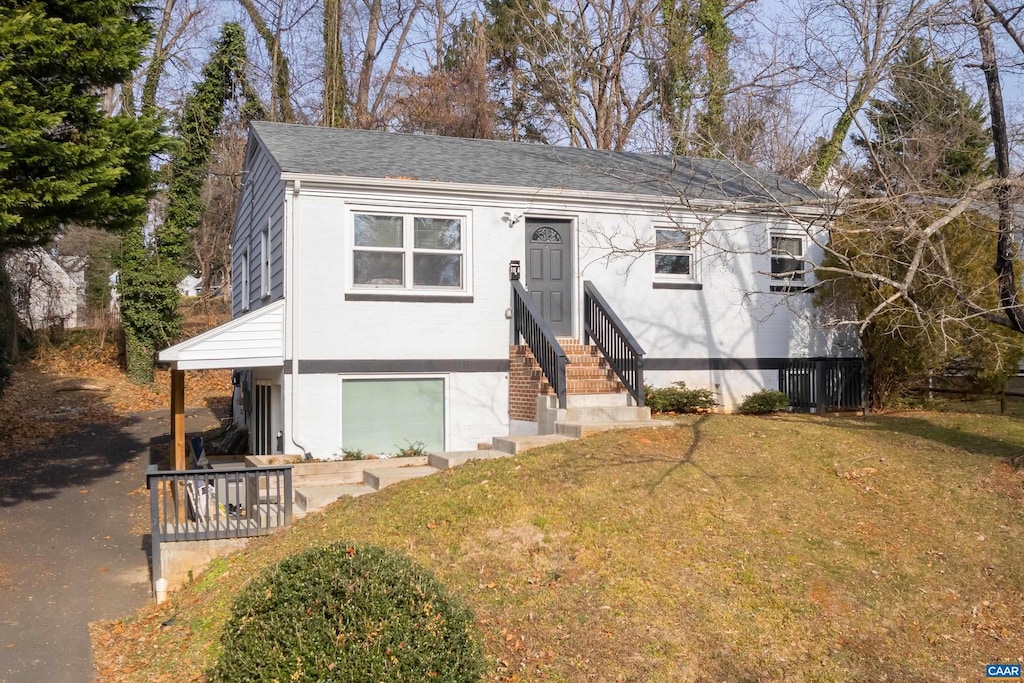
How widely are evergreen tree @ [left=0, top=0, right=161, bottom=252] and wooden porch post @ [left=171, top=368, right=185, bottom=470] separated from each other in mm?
2367

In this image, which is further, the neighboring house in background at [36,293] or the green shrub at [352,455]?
the neighboring house in background at [36,293]

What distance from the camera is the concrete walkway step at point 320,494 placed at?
414 inches

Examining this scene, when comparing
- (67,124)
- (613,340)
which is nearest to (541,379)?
(613,340)

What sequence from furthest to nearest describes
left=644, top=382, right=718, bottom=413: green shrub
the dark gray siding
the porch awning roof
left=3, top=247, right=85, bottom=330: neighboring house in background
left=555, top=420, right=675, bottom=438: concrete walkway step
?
left=3, top=247, right=85, bottom=330: neighboring house in background → left=644, top=382, right=718, bottom=413: green shrub → the dark gray siding → the porch awning roof → left=555, top=420, right=675, bottom=438: concrete walkway step

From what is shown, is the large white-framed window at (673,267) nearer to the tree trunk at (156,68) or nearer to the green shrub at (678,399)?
the green shrub at (678,399)

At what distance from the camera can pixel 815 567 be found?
792cm

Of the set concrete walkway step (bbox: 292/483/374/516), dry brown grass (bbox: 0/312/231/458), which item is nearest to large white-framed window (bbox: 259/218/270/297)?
concrete walkway step (bbox: 292/483/374/516)

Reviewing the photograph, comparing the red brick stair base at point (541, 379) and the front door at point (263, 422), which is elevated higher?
the red brick stair base at point (541, 379)

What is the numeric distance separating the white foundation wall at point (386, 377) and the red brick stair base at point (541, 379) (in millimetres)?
290

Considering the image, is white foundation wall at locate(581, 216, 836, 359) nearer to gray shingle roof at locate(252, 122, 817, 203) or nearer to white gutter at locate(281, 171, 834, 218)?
white gutter at locate(281, 171, 834, 218)

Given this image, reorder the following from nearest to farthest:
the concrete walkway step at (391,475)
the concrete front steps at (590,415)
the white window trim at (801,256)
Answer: the concrete walkway step at (391,475) → the concrete front steps at (590,415) → the white window trim at (801,256)

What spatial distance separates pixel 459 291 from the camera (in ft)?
46.8

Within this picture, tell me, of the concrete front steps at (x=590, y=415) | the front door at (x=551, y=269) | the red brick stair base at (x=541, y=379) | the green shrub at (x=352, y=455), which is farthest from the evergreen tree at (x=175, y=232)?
the concrete front steps at (x=590, y=415)

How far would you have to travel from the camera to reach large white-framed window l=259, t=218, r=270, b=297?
1543 cm
